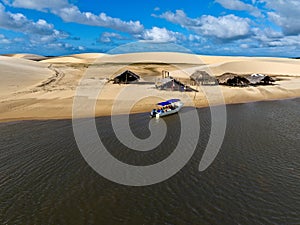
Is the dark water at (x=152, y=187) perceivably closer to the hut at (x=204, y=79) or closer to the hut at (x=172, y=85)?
the hut at (x=172, y=85)

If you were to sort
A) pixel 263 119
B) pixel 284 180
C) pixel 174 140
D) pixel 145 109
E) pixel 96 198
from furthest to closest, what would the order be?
pixel 145 109, pixel 263 119, pixel 174 140, pixel 284 180, pixel 96 198

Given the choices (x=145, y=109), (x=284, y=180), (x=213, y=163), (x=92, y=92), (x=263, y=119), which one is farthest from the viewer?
(x=92, y=92)

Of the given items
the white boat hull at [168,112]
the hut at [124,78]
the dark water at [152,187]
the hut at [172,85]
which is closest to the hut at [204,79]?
the hut at [172,85]

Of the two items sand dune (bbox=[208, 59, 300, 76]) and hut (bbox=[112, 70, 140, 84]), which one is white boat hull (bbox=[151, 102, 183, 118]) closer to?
hut (bbox=[112, 70, 140, 84])

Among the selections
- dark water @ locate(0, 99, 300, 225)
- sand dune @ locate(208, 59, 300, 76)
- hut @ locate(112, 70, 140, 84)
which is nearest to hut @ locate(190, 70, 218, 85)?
hut @ locate(112, 70, 140, 84)

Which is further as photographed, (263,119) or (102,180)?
(263,119)

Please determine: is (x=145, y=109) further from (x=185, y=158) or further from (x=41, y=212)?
(x=41, y=212)

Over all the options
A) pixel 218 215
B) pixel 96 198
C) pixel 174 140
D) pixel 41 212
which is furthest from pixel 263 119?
pixel 41 212

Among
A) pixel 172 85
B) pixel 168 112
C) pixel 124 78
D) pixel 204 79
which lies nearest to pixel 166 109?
pixel 168 112
